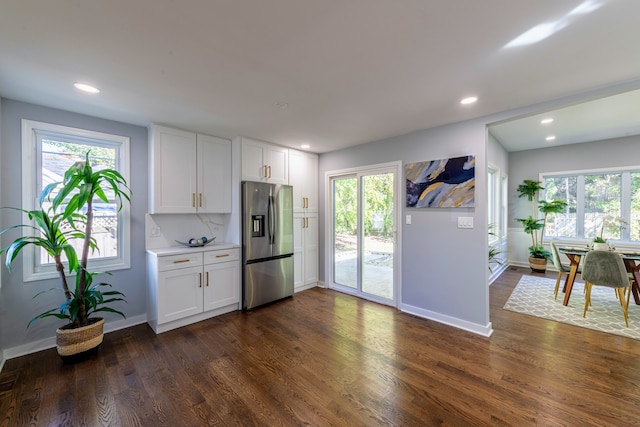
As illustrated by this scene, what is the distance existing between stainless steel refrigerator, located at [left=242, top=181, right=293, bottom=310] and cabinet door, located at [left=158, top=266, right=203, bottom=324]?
0.62 metres

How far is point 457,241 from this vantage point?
2.98 m

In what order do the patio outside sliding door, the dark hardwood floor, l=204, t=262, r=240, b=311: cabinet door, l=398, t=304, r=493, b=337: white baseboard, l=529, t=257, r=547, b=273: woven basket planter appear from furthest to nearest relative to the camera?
l=529, t=257, r=547, b=273: woven basket planter → the patio outside sliding door → l=204, t=262, r=240, b=311: cabinet door → l=398, t=304, r=493, b=337: white baseboard → the dark hardwood floor

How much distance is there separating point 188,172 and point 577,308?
5.49 metres

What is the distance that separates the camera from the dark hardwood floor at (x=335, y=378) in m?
1.69

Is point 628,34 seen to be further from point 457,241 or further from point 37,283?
point 37,283

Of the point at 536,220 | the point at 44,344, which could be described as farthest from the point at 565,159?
the point at 44,344

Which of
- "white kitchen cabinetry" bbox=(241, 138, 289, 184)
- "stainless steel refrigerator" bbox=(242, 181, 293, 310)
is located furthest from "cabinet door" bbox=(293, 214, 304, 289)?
"white kitchen cabinetry" bbox=(241, 138, 289, 184)

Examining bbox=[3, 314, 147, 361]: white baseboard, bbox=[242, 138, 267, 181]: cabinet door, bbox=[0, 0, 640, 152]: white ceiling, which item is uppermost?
bbox=[0, 0, 640, 152]: white ceiling

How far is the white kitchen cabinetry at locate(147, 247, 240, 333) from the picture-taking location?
2.86 metres

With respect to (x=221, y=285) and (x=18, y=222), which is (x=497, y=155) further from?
(x=18, y=222)

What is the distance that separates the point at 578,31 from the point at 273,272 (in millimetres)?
3733

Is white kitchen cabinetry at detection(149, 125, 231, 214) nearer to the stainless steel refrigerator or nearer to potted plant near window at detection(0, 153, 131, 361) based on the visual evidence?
the stainless steel refrigerator

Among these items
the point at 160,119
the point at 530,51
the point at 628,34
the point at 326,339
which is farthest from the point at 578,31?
the point at 160,119

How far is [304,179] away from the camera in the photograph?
4.39 meters
